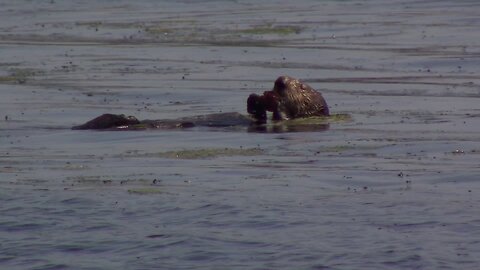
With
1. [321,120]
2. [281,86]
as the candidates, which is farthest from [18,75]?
[321,120]

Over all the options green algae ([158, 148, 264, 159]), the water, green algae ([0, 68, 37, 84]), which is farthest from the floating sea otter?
green algae ([0, 68, 37, 84])

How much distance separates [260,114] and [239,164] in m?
3.50

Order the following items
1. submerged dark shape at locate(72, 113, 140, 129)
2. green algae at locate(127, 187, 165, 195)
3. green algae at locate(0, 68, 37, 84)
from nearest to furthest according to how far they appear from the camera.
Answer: green algae at locate(127, 187, 165, 195)
submerged dark shape at locate(72, 113, 140, 129)
green algae at locate(0, 68, 37, 84)

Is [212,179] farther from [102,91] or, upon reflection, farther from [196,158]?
[102,91]

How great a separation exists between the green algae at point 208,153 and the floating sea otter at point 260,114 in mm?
1659

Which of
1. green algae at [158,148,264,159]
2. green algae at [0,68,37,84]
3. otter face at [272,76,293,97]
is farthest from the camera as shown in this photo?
green algae at [0,68,37,84]

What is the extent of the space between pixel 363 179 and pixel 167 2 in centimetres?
3141

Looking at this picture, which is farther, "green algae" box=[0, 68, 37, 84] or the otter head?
"green algae" box=[0, 68, 37, 84]

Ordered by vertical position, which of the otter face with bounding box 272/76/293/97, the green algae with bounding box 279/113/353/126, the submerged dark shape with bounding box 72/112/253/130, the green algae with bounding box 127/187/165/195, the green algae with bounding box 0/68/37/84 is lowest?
the green algae with bounding box 127/187/165/195

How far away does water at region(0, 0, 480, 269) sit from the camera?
9617 mm

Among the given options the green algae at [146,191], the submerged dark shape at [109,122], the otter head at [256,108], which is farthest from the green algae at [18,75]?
the green algae at [146,191]

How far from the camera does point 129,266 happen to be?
9258 mm

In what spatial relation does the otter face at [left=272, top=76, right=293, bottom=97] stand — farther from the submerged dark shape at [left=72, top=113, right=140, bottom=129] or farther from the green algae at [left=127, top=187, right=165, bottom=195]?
the green algae at [left=127, top=187, right=165, bottom=195]

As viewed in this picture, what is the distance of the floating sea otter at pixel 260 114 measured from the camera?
15531 millimetres
